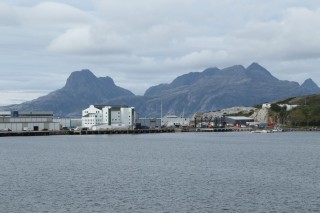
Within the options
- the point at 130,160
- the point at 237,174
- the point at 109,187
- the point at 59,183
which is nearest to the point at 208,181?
the point at 237,174

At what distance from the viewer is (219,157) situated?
96812 millimetres

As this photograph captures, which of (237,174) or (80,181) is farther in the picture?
(237,174)

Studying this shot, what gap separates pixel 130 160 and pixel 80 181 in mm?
28326

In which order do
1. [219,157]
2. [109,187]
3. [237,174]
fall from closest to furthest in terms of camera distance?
[109,187], [237,174], [219,157]

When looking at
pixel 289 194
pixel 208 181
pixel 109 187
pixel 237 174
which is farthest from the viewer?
pixel 237 174

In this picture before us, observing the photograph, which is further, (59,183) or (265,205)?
(59,183)

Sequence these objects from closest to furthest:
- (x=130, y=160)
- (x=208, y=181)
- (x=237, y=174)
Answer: (x=208, y=181) < (x=237, y=174) < (x=130, y=160)

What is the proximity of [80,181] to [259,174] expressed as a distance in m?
23.9

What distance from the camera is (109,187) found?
2291 inches

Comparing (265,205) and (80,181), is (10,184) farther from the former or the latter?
(265,205)

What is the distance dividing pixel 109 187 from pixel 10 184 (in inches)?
472

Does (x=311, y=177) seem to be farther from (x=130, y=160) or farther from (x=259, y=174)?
(x=130, y=160)

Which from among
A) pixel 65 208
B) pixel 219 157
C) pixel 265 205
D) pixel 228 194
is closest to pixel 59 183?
pixel 65 208

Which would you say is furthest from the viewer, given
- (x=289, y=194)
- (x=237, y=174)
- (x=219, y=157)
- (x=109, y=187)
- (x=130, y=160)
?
(x=219, y=157)
